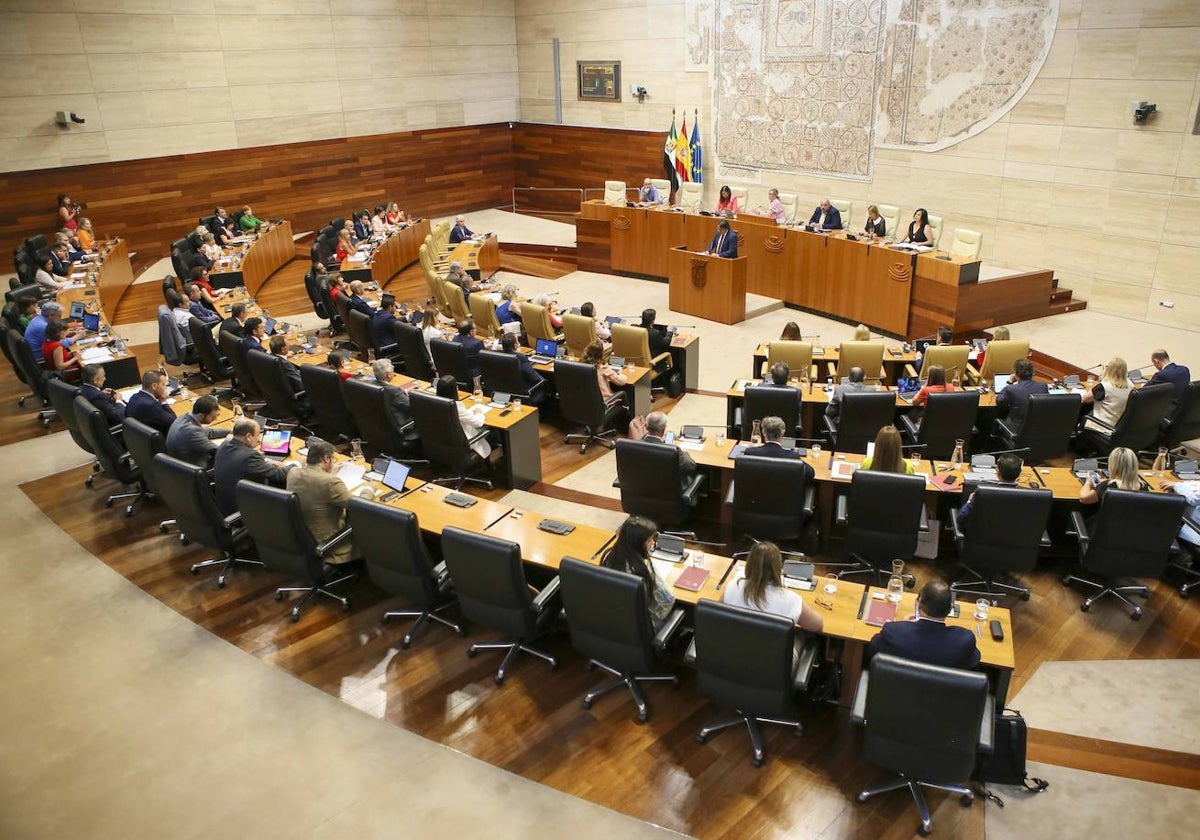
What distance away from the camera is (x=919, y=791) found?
4324mm

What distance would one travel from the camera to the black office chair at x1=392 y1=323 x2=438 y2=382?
9.80 metres

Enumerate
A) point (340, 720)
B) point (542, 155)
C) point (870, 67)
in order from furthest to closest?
1. point (542, 155)
2. point (870, 67)
3. point (340, 720)

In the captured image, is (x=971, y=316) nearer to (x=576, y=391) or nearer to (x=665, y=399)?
(x=665, y=399)

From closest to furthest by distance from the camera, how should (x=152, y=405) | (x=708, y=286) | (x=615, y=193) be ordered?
(x=152, y=405)
(x=708, y=286)
(x=615, y=193)

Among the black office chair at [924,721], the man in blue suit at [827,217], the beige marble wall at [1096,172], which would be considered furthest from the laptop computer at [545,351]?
the beige marble wall at [1096,172]

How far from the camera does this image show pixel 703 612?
4.43m

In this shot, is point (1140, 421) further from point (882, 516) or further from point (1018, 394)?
point (882, 516)

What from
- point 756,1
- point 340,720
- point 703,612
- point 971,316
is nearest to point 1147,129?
point 971,316

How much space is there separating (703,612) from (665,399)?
5.78 m

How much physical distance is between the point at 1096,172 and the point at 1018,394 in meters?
6.32

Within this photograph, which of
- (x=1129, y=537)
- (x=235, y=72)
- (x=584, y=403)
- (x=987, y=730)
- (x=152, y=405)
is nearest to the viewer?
(x=987, y=730)

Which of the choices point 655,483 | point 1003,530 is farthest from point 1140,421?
point 655,483

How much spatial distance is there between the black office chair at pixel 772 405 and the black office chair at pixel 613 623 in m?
3.14

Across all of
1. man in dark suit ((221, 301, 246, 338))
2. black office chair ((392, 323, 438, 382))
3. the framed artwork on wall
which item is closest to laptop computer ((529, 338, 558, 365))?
black office chair ((392, 323, 438, 382))
